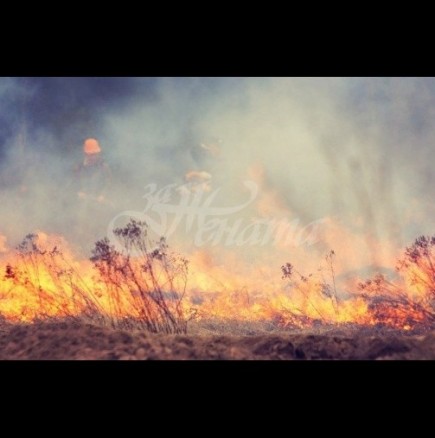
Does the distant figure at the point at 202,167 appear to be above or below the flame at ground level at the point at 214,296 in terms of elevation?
above

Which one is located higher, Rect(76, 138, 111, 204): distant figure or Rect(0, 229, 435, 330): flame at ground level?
Rect(76, 138, 111, 204): distant figure

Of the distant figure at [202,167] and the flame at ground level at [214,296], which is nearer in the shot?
the flame at ground level at [214,296]

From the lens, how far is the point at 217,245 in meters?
5.84

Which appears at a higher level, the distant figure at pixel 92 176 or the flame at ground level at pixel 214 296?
the distant figure at pixel 92 176

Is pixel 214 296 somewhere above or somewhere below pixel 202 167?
below

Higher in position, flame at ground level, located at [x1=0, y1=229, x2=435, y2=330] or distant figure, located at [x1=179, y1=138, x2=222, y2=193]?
distant figure, located at [x1=179, y1=138, x2=222, y2=193]

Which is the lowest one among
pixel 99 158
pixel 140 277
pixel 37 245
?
pixel 140 277

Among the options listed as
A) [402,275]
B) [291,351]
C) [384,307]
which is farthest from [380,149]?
[291,351]

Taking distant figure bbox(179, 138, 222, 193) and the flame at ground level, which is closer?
the flame at ground level

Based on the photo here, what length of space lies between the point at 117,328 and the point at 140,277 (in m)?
0.73

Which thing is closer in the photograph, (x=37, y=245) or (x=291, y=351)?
(x=291, y=351)
